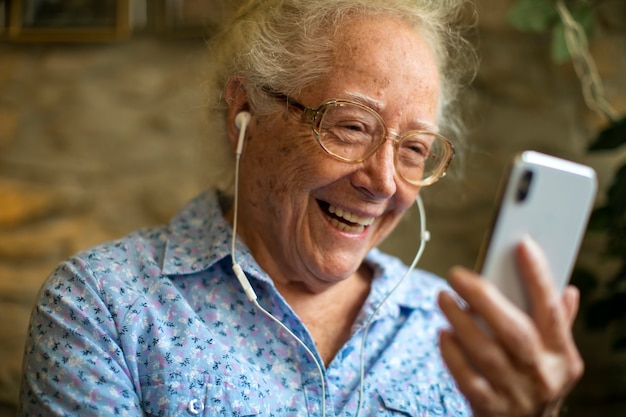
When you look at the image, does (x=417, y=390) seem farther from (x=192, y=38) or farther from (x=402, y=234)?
(x=192, y=38)

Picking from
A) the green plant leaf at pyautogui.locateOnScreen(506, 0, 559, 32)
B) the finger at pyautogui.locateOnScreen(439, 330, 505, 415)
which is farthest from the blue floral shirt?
the green plant leaf at pyautogui.locateOnScreen(506, 0, 559, 32)

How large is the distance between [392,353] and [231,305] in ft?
1.12

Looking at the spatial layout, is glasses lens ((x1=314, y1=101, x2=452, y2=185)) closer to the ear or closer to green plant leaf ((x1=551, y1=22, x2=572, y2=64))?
the ear

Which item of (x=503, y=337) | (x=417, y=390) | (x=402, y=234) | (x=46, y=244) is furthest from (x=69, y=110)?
(x=503, y=337)

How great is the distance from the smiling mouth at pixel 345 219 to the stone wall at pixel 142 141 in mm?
757

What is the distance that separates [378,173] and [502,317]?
0.45 metres

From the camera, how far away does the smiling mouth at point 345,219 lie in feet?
3.99

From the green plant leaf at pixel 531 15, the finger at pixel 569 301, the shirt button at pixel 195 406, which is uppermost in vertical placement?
the green plant leaf at pixel 531 15

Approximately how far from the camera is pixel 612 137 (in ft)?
5.26

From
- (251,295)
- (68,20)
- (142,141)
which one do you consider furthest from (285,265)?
Answer: (68,20)

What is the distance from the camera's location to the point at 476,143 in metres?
2.01

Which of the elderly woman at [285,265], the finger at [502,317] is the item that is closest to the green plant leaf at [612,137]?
the elderly woman at [285,265]

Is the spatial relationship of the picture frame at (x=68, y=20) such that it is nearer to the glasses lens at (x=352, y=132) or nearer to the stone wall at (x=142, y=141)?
the stone wall at (x=142, y=141)

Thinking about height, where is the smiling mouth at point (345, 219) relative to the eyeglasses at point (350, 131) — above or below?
below
